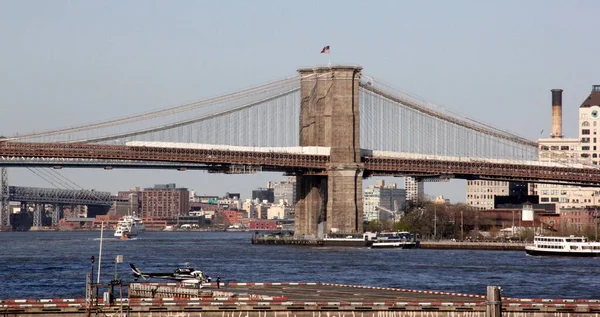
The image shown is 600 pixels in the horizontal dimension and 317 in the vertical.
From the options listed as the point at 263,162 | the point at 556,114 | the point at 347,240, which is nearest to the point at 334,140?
the point at 263,162

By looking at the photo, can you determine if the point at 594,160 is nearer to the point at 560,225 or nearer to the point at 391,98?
the point at 560,225

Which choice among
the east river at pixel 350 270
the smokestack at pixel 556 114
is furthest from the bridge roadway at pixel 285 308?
the smokestack at pixel 556 114

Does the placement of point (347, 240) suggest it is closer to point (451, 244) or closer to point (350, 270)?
point (451, 244)

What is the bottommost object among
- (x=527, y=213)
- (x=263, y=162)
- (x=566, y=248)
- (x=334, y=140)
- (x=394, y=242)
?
(x=566, y=248)

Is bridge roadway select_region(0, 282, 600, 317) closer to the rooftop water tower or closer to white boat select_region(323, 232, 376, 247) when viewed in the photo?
white boat select_region(323, 232, 376, 247)

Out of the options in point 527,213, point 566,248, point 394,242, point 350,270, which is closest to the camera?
point 350,270

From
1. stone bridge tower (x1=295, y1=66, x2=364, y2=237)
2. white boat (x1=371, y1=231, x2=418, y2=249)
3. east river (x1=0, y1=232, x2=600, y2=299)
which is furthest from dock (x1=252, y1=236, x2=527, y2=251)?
east river (x1=0, y1=232, x2=600, y2=299)

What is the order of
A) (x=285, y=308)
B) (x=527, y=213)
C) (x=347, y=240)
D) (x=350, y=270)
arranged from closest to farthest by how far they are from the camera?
(x=285, y=308) < (x=350, y=270) < (x=347, y=240) < (x=527, y=213)
